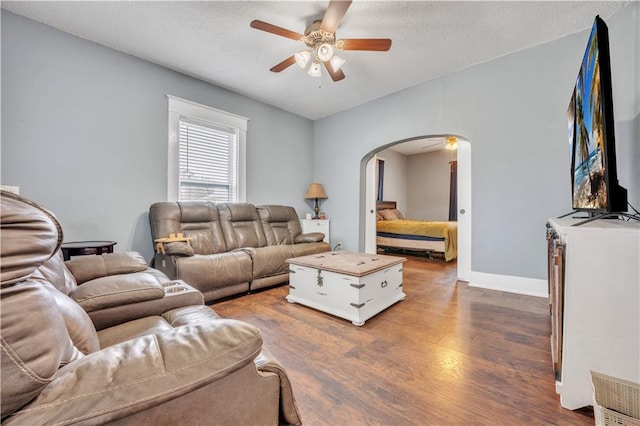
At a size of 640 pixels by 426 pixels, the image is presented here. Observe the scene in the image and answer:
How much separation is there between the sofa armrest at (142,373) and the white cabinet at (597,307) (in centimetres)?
151

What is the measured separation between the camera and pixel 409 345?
75.0 inches

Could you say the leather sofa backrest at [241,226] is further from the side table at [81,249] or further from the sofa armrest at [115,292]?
the sofa armrest at [115,292]

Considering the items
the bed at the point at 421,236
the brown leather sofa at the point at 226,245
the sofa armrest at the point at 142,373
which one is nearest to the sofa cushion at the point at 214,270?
the brown leather sofa at the point at 226,245

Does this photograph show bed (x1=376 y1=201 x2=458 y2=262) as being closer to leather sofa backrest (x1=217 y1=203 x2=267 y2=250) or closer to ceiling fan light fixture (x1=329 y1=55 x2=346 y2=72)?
leather sofa backrest (x1=217 y1=203 x2=267 y2=250)

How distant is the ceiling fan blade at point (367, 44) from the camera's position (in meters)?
2.23

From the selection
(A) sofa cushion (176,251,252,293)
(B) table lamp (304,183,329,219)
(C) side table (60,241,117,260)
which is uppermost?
(B) table lamp (304,183,329,219)

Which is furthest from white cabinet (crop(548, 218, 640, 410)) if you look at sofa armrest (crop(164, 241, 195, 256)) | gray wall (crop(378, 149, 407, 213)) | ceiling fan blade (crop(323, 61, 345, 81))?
gray wall (crop(378, 149, 407, 213))

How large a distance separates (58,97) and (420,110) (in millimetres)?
4269

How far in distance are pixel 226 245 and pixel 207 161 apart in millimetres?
1284

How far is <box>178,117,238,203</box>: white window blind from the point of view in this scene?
11.7 feet

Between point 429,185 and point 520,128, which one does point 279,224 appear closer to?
point 520,128

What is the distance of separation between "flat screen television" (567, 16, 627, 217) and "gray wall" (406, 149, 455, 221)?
6210 millimetres

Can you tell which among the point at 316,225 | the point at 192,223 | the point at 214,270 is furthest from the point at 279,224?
the point at 214,270

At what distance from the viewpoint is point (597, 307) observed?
3.98 feet
